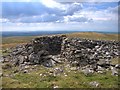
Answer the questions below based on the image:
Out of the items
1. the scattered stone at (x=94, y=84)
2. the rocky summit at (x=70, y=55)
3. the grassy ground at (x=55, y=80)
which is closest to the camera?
the scattered stone at (x=94, y=84)

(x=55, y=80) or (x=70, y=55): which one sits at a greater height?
(x=70, y=55)

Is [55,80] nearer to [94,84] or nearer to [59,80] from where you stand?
[59,80]

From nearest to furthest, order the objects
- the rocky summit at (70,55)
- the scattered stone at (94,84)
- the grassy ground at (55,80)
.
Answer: the scattered stone at (94,84) → the grassy ground at (55,80) → the rocky summit at (70,55)

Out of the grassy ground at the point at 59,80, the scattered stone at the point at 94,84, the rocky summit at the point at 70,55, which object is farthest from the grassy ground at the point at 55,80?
the rocky summit at the point at 70,55

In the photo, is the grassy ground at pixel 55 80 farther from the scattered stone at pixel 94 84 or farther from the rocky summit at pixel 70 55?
the rocky summit at pixel 70 55

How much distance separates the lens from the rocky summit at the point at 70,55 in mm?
36688

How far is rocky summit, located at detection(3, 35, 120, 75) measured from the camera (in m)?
36.7

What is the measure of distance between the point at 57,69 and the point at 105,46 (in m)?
17.7

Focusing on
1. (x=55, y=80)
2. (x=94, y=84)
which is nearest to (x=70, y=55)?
(x=55, y=80)

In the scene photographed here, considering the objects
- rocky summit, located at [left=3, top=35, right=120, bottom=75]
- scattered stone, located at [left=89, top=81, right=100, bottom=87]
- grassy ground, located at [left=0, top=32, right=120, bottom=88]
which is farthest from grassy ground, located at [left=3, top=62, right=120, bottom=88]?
rocky summit, located at [left=3, top=35, right=120, bottom=75]

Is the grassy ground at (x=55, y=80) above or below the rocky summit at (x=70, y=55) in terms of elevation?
below

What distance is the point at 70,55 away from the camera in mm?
41344

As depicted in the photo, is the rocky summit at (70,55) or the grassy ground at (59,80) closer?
the grassy ground at (59,80)

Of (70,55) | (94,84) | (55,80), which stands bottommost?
(94,84)
